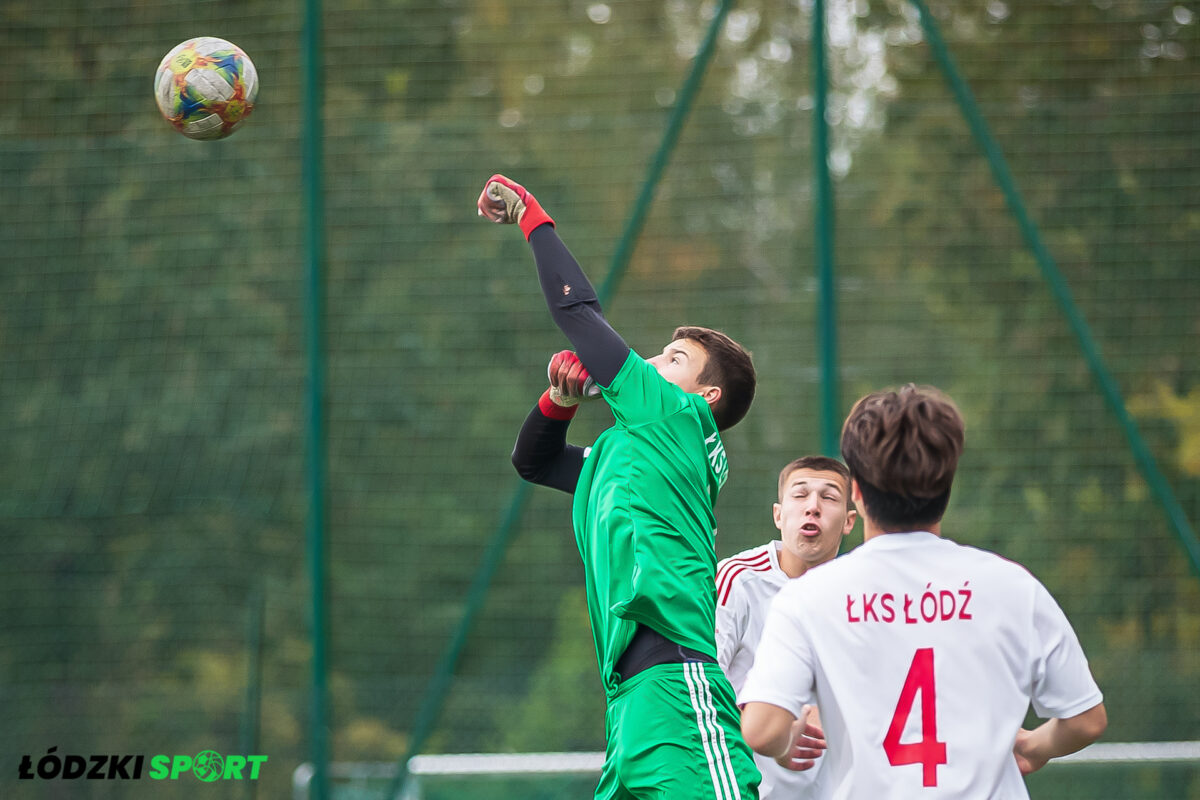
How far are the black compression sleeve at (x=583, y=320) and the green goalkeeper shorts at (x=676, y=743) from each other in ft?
Result: 2.24

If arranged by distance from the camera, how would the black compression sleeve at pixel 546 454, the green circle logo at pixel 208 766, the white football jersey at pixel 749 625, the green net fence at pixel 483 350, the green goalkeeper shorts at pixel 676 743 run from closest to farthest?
the green goalkeeper shorts at pixel 676 743
the black compression sleeve at pixel 546 454
the white football jersey at pixel 749 625
the green circle logo at pixel 208 766
the green net fence at pixel 483 350

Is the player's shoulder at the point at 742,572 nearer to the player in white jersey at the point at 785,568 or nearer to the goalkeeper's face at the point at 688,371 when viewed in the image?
the player in white jersey at the point at 785,568

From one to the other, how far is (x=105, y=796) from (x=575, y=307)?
4.82 m

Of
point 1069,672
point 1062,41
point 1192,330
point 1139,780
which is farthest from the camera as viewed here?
point 1062,41

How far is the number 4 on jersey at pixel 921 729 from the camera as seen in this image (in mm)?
2037

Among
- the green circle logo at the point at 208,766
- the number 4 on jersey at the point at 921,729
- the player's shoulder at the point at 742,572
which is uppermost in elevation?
the player's shoulder at the point at 742,572

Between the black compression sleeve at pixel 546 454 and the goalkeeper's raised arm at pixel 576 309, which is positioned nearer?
the goalkeeper's raised arm at pixel 576 309

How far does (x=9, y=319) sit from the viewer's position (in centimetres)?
694

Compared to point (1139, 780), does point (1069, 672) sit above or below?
above

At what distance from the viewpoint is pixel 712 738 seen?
277cm

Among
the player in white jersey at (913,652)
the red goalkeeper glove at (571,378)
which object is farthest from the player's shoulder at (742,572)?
the player in white jersey at (913,652)

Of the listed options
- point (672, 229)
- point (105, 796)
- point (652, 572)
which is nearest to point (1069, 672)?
point (652, 572)

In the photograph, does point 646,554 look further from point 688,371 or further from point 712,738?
point 688,371

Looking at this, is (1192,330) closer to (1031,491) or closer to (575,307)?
(1031,491)
